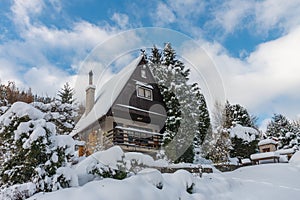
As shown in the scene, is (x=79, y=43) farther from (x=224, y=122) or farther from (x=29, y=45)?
(x=224, y=122)

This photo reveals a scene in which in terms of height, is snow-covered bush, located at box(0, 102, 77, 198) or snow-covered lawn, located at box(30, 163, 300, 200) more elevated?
snow-covered bush, located at box(0, 102, 77, 198)

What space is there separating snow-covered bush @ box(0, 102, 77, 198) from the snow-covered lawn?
0.56m

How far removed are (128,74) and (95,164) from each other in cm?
1027

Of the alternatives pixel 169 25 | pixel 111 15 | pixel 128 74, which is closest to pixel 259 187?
pixel 169 25

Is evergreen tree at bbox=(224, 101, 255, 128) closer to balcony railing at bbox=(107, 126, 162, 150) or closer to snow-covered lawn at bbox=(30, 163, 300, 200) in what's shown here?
balcony railing at bbox=(107, 126, 162, 150)

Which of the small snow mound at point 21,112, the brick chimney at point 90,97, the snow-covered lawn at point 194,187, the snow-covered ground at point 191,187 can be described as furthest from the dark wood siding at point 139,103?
the small snow mound at point 21,112

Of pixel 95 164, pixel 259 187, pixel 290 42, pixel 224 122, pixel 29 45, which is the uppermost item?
pixel 29 45

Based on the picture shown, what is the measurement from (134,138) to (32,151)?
8999mm

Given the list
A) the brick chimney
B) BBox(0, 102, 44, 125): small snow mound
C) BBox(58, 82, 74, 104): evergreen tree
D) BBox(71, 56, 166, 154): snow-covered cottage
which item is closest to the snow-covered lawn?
BBox(0, 102, 44, 125): small snow mound

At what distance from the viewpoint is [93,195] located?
489cm

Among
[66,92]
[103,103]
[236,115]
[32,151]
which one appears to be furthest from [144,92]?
[66,92]

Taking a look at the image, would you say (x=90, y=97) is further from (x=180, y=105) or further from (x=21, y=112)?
(x=21, y=112)

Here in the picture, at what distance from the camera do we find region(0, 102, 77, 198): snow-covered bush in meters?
5.81

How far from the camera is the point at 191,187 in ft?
22.5
